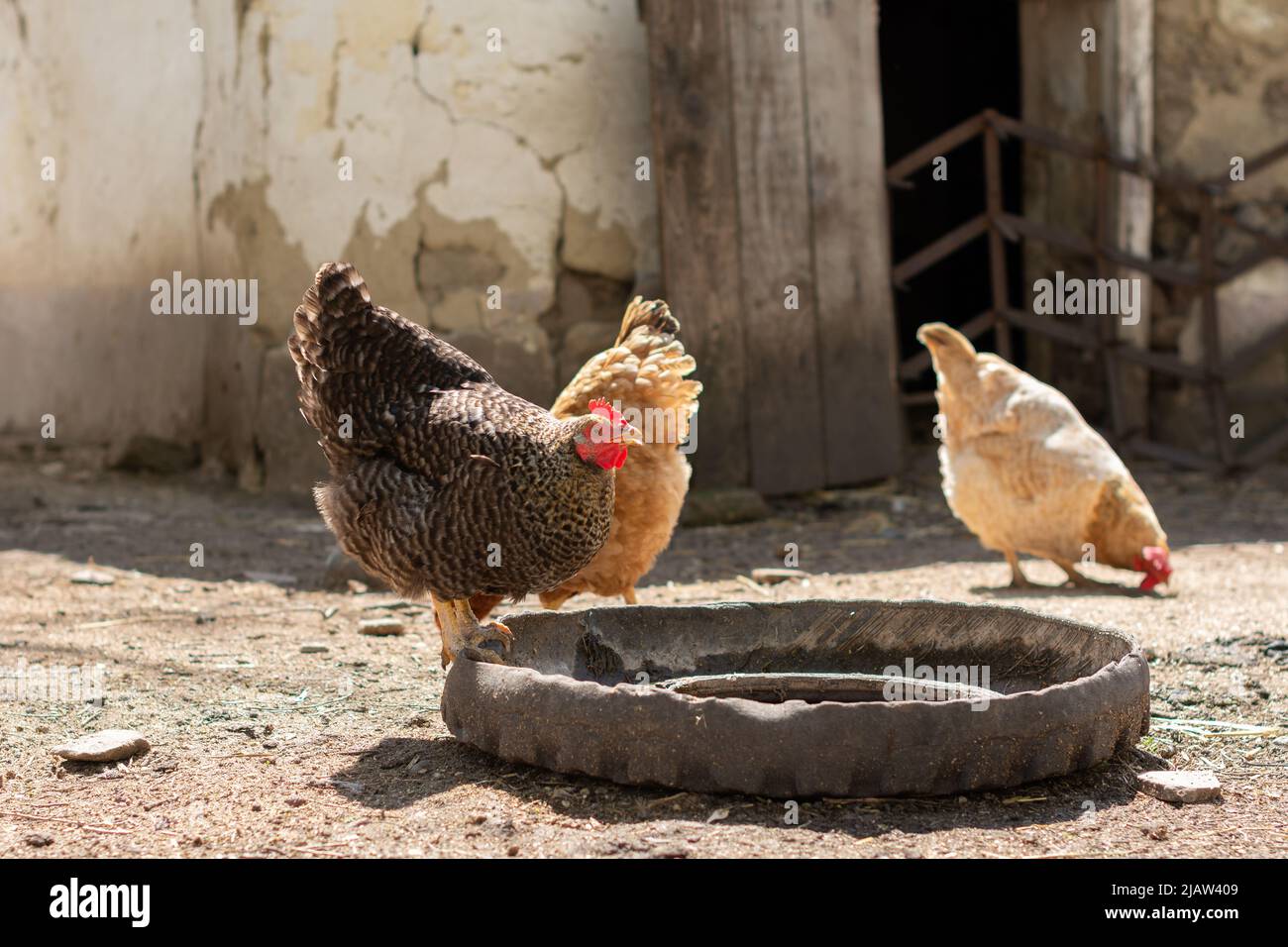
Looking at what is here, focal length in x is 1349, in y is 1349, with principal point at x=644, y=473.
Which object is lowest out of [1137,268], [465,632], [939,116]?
[465,632]

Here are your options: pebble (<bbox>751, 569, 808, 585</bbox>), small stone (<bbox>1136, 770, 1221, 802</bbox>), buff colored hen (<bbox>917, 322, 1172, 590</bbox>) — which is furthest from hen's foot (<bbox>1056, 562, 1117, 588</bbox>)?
small stone (<bbox>1136, 770, 1221, 802</bbox>)

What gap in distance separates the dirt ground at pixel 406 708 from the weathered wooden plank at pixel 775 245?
0.42 m

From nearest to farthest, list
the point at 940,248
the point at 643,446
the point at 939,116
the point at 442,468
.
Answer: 1. the point at 442,468
2. the point at 643,446
3. the point at 940,248
4. the point at 939,116

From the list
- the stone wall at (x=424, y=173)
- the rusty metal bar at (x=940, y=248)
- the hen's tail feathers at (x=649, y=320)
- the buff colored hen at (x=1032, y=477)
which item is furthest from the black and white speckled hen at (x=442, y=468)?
the rusty metal bar at (x=940, y=248)

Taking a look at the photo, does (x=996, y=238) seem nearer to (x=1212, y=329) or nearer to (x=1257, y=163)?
(x=1212, y=329)

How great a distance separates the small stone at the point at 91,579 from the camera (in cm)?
520

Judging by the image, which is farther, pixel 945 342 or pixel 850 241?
pixel 850 241

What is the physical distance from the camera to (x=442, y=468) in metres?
3.43

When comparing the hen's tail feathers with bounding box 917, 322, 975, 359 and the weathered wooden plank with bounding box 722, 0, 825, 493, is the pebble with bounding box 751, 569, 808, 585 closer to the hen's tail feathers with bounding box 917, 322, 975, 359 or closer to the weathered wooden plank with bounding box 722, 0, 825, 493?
the hen's tail feathers with bounding box 917, 322, 975, 359

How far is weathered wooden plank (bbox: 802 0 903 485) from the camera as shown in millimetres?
7168

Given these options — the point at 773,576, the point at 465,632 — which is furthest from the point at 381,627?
the point at 773,576

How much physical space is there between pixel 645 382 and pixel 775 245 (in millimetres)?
2801

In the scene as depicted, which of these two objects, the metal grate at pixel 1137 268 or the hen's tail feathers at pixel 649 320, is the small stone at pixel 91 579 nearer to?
the hen's tail feathers at pixel 649 320

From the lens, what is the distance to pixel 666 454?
4.45 metres
